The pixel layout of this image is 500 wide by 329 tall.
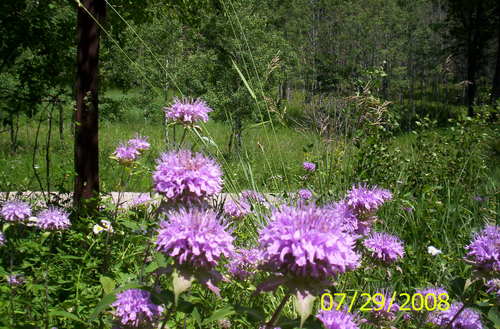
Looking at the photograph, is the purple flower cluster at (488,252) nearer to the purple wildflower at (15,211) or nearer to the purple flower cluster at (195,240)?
the purple flower cluster at (195,240)

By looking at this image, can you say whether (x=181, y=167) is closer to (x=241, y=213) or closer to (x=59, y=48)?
(x=241, y=213)

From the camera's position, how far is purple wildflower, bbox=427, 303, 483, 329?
1700mm

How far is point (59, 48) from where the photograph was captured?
3.76 meters

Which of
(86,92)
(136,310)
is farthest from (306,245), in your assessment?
(86,92)

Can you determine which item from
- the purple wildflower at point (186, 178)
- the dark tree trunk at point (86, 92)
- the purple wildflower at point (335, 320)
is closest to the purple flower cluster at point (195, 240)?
the purple wildflower at point (186, 178)

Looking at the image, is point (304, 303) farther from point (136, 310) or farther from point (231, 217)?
point (231, 217)

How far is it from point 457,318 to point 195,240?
126cm

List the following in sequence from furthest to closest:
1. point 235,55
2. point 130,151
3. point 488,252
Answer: point 235,55 → point 130,151 → point 488,252

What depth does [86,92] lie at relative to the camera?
3275 millimetres

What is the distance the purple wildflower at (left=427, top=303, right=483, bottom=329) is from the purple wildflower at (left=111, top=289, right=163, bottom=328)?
113cm

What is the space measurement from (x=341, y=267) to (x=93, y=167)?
111 inches

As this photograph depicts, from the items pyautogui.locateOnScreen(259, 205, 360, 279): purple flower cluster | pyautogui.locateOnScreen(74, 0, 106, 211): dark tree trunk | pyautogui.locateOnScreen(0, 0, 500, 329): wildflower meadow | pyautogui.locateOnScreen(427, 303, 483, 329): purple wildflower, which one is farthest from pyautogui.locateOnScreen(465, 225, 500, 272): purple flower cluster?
pyautogui.locateOnScreen(74, 0, 106, 211): dark tree trunk

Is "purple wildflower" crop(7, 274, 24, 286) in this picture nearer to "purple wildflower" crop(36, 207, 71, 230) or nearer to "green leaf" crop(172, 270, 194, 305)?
"purple wildflower" crop(36, 207, 71, 230)

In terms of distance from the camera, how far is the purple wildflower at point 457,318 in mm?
1700
